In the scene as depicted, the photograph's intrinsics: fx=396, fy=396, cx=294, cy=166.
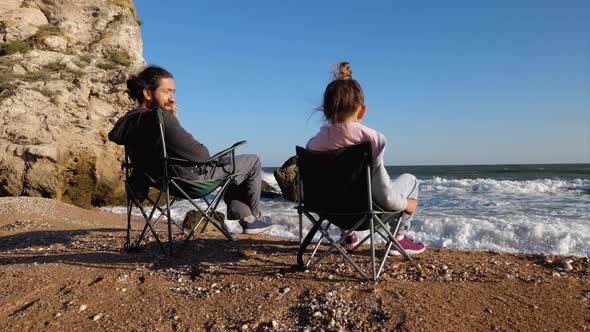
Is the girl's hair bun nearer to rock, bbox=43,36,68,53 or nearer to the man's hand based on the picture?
the man's hand

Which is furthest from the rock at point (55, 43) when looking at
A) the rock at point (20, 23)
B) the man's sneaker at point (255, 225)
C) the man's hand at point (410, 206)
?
the man's hand at point (410, 206)

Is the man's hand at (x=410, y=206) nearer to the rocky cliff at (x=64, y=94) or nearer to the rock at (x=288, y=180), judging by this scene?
the rocky cliff at (x=64, y=94)

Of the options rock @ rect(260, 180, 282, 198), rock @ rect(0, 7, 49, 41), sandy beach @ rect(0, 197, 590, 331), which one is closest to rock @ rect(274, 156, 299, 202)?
rock @ rect(260, 180, 282, 198)

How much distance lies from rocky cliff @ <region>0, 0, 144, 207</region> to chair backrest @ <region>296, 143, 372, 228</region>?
893cm

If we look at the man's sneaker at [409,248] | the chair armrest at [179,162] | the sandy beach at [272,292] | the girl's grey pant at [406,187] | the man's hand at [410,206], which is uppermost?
the chair armrest at [179,162]

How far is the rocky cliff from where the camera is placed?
9.71 meters

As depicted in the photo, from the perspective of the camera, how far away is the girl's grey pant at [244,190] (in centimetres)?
405

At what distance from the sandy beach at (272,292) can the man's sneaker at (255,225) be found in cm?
40

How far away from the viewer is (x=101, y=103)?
14125 mm

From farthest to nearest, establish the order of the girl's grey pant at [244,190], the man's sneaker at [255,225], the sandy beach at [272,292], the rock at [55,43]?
the rock at [55,43] → the man's sneaker at [255,225] → the girl's grey pant at [244,190] → the sandy beach at [272,292]

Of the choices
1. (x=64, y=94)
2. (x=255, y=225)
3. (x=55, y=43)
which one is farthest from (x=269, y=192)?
(x=255, y=225)

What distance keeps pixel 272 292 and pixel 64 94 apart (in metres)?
13.1

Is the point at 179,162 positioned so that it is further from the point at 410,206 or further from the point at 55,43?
the point at 55,43

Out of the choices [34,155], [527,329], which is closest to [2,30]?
[34,155]
